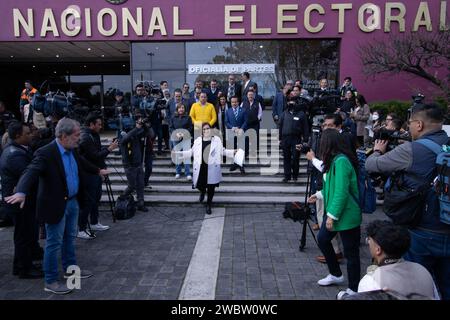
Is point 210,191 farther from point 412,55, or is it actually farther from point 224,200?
point 412,55

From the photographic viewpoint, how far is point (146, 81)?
12859 mm

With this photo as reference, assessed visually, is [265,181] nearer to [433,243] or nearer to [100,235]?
[100,235]

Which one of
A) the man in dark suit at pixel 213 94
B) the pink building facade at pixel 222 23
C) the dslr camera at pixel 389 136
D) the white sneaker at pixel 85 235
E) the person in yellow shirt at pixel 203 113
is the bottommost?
the white sneaker at pixel 85 235

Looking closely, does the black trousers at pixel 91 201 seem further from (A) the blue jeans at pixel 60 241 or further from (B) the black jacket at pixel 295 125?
(B) the black jacket at pixel 295 125

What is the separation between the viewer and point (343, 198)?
12.1ft

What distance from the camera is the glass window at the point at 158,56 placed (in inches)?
493

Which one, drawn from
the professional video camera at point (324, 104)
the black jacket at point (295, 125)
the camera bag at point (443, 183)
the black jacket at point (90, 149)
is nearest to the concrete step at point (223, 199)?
the black jacket at point (295, 125)

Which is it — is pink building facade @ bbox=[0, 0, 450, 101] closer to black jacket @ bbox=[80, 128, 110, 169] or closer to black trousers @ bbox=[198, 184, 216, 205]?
black trousers @ bbox=[198, 184, 216, 205]

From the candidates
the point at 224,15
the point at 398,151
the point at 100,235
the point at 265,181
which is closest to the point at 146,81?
the point at 224,15

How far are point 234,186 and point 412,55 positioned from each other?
6479 millimetres

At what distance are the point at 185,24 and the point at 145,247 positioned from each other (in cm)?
884

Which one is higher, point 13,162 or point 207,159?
point 13,162

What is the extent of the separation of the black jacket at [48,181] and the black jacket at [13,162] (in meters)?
0.94

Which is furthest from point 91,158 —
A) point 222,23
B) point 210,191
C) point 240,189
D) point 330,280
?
point 222,23
